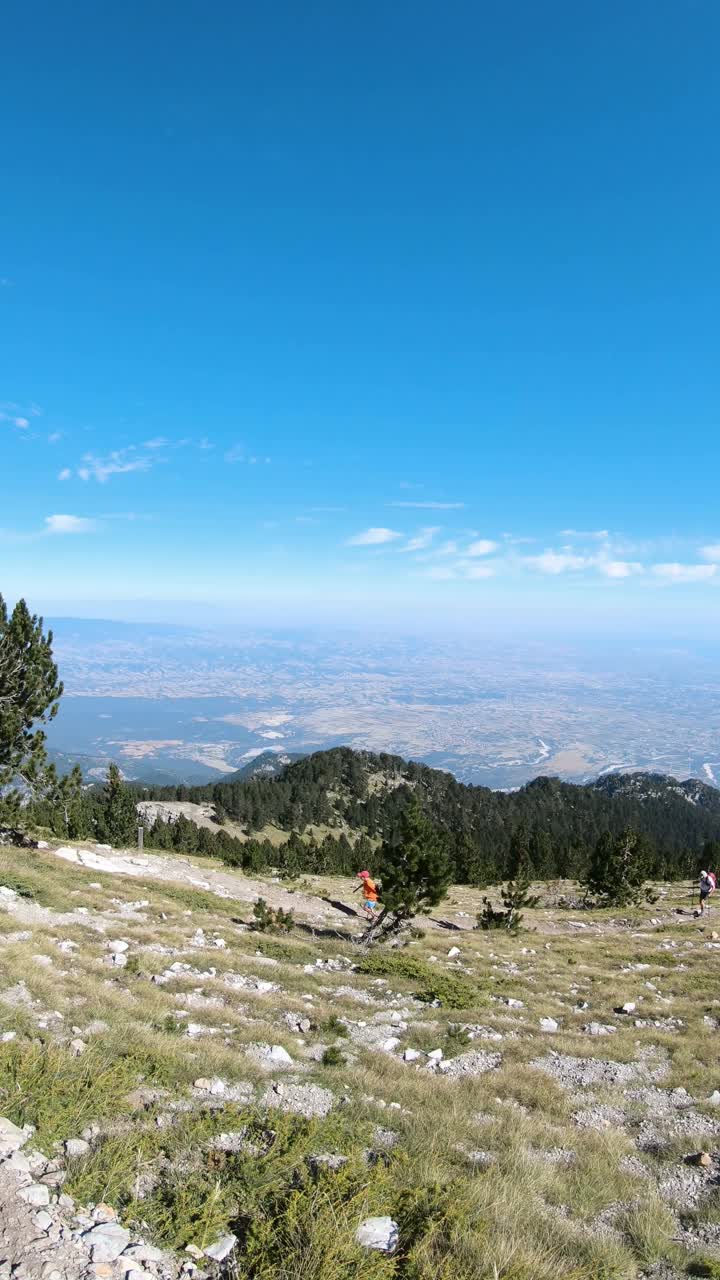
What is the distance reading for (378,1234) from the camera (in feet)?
16.7

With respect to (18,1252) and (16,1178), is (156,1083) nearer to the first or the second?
(16,1178)

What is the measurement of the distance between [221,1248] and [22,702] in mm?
22062

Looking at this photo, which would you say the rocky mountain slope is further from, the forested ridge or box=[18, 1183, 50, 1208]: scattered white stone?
the forested ridge

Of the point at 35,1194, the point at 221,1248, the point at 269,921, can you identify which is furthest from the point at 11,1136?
the point at 269,921

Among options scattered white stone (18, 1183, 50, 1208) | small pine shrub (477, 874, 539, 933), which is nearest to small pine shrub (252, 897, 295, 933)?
small pine shrub (477, 874, 539, 933)

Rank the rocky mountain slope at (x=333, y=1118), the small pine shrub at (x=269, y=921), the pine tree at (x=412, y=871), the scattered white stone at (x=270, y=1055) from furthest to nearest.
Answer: the pine tree at (x=412, y=871)
the small pine shrub at (x=269, y=921)
the scattered white stone at (x=270, y=1055)
the rocky mountain slope at (x=333, y=1118)

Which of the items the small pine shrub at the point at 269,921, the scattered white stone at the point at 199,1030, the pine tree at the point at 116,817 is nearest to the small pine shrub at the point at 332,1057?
the scattered white stone at the point at 199,1030

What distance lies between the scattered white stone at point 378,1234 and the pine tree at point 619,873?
4126 cm

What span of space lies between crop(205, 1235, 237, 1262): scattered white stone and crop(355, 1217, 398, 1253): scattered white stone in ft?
3.48

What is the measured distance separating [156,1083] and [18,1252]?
3356mm

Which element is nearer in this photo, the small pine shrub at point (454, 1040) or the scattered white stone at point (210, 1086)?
the scattered white stone at point (210, 1086)

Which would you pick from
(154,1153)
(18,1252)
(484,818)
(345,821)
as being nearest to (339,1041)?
(154,1153)

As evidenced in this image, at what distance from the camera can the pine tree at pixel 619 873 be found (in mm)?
40625

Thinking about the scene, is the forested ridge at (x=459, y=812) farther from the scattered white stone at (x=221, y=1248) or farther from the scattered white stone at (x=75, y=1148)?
the scattered white stone at (x=221, y=1248)
